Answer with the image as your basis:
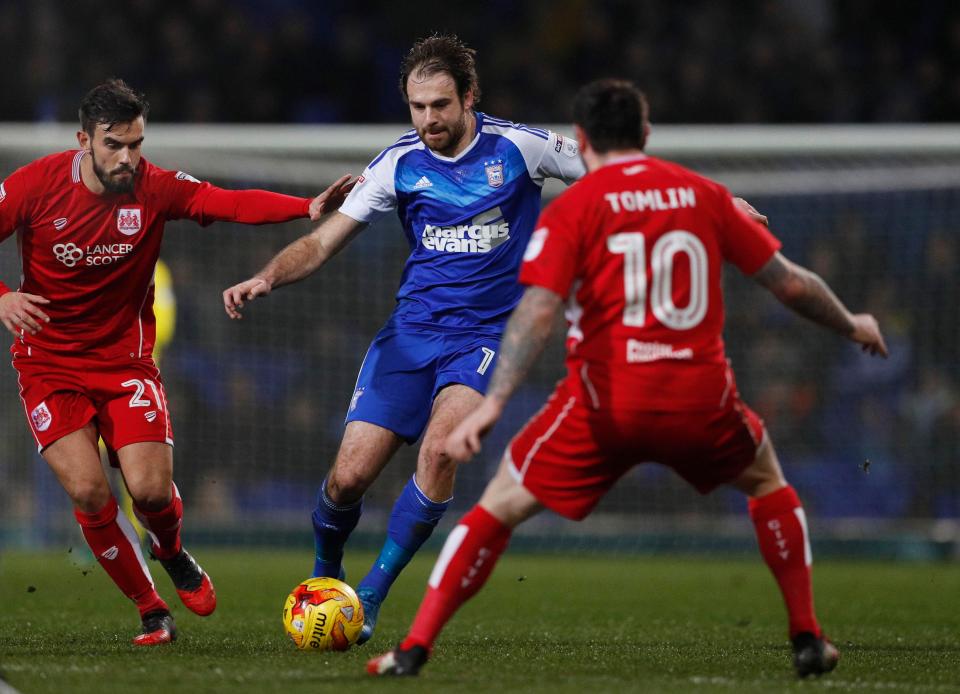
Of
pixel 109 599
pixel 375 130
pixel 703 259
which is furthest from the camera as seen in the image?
pixel 375 130

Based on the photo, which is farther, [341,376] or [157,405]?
[341,376]

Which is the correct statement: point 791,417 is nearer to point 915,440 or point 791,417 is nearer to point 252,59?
point 915,440

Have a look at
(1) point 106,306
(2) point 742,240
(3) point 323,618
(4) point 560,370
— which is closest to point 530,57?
(4) point 560,370

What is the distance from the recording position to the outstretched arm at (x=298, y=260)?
632cm

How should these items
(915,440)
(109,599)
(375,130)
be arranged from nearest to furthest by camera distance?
1. (109,599)
2. (375,130)
3. (915,440)

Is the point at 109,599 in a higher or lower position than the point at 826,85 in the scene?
lower

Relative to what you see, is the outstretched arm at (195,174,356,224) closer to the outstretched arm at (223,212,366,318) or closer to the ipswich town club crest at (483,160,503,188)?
the outstretched arm at (223,212,366,318)

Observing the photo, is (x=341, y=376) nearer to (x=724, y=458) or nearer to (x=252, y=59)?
(x=252, y=59)

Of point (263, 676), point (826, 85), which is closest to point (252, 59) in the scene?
point (826, 85)

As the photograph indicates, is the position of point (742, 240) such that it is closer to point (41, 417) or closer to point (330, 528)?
point (330, 528)

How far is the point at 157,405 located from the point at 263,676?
1.97m

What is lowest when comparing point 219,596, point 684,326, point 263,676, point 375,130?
point 219,596

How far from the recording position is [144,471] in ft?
22.4

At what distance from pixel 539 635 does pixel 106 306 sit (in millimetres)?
2589
